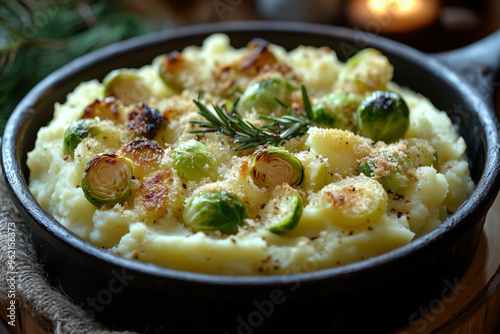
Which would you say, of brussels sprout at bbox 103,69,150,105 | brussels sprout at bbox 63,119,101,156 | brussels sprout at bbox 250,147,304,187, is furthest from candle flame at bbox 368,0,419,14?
brussels sprout at bbox 63,119,101,156

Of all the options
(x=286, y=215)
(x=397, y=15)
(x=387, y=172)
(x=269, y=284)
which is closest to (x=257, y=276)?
(x=269, y=284)

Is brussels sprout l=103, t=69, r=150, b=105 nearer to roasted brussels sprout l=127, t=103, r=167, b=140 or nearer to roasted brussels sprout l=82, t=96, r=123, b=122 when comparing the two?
roasted brussels sprout l=82, t=96, r=123, b=122

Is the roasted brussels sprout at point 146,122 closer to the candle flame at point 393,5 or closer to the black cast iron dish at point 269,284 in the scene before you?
the black cast iron dish at point 269,284

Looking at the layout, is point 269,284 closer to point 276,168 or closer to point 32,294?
point 276,168

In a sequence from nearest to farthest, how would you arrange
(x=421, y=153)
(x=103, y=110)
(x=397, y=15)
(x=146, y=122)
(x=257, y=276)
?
(x=257, y=276) < (x=421, y=153) < (x=146, y=122) < (x=103, y=110) < (x=397, y=15)

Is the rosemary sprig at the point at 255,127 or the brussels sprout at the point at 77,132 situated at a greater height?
the brussels sprout at the point at 77,132

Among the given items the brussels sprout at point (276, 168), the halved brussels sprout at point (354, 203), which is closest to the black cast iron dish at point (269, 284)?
the halved brussels sprout at point (354, 203)
